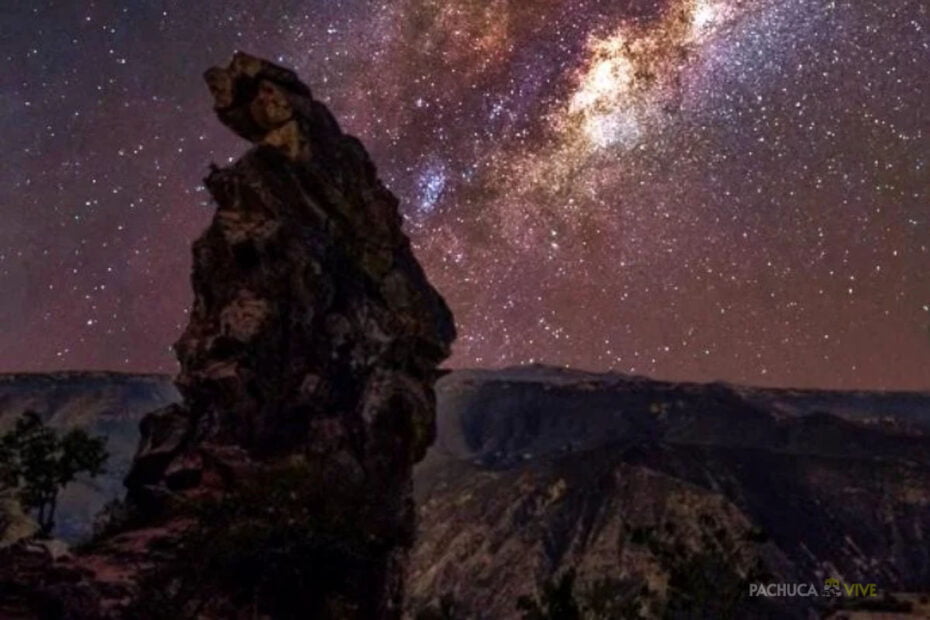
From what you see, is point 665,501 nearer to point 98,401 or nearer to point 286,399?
point 286,399

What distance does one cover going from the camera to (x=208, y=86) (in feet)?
172

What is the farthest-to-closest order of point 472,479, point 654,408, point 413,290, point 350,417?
point 654,408
point 472,479
point 413,290
point 350,417

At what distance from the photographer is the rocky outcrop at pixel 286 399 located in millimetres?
33125

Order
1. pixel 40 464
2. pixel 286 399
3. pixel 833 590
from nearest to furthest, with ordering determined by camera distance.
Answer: pixel 40 464 → pixel 286 399 → pixel 833 590

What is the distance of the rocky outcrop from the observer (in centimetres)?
3312

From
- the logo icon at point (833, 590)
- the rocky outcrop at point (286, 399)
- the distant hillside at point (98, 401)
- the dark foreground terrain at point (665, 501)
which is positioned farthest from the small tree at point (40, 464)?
the distant hillside at point (98, 401)

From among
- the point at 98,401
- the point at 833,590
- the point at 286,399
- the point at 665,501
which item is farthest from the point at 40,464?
the point at 98,401

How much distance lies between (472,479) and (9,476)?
4022 inches

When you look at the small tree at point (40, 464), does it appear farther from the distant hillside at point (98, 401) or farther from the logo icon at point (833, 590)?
the distant hillside at point (98, 401)

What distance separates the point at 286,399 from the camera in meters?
43.8

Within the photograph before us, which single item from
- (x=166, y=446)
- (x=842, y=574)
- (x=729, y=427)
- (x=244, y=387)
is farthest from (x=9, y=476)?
(x=729, y=427)

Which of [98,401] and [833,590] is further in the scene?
[98,401]

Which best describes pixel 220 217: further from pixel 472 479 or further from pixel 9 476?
pixel 472 479

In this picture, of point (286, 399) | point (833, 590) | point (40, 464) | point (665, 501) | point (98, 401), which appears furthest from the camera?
point (98, 401)
